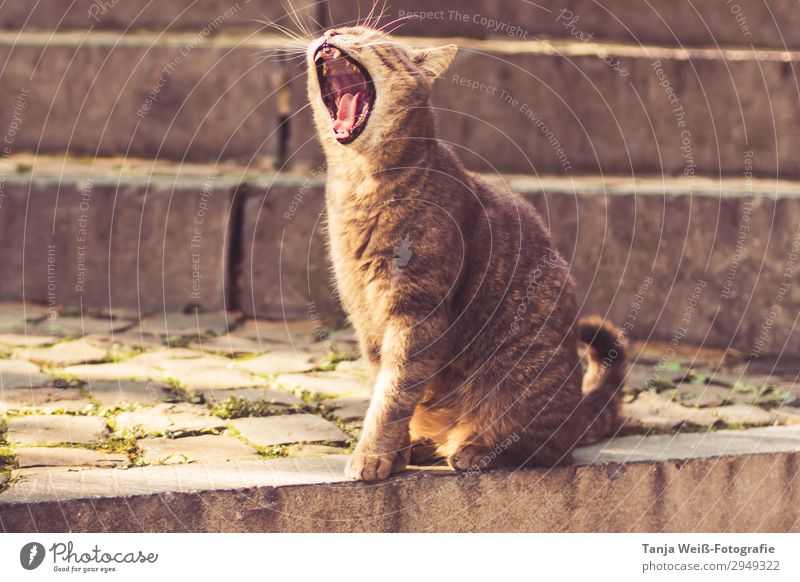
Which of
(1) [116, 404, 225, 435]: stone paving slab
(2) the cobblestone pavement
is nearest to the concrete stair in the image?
(2) the cobblestone pavement

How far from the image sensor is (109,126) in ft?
19.1

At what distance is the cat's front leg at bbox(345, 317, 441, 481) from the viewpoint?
297cm

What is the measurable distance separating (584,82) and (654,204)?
845mm

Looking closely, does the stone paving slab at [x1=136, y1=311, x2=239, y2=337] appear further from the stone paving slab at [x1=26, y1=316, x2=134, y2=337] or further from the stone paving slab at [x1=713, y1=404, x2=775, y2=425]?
the stone paving slab at [x1=713, y1=404, x2=775, y2=425]

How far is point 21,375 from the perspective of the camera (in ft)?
13.2

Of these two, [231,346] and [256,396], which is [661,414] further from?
[231,346]

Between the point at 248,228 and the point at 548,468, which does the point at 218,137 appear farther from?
the point at 548,468

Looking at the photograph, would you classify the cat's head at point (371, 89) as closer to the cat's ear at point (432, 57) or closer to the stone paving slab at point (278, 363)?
the cat's ear at point (432, 57)

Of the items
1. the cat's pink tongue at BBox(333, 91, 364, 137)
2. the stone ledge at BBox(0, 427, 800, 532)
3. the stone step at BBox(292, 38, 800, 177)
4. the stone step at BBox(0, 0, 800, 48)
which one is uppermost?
the stone step at BBox(0, 0, 800, 48)

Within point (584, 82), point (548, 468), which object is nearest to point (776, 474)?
point (548, 468)

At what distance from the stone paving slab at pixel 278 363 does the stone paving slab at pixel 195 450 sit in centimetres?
94

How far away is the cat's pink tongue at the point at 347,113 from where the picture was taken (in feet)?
10.2

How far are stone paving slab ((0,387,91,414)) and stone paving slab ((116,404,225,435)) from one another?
232 millimetres

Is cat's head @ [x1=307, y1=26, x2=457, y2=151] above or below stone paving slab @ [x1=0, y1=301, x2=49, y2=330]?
above
